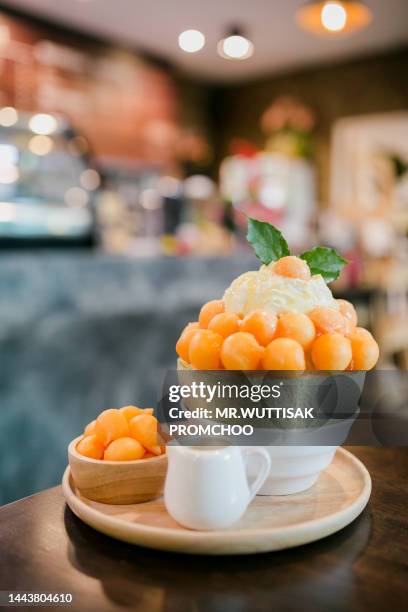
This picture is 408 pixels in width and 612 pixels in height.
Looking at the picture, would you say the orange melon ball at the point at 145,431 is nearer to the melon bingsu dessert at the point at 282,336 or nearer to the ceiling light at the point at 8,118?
the melon bingsu dessert at the point at 282,336

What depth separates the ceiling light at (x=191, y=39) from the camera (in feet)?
16.4

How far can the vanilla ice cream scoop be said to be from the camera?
0.79 m

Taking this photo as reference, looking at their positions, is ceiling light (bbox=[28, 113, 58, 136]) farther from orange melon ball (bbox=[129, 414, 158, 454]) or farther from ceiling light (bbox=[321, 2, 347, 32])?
orange melon ball (bbox=[129, 414, 158, 454])

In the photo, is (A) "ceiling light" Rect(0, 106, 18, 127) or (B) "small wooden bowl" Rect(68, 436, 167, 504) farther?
(A) "ceiling light" Rect(0, 106, 18, 127)

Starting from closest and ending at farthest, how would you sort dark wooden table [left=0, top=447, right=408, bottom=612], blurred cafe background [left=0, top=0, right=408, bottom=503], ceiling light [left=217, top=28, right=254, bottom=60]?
dark wooden table [left=0, top=447, right=408, bottom=612] < blurred cafe background [left=0, top=0, right=408, bottom=503] < ceiling light [left=217, top=28, right=254, bottom=60]

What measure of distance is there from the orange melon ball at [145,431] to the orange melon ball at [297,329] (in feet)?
0.68

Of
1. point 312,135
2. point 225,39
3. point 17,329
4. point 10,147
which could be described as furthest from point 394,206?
point 17,329

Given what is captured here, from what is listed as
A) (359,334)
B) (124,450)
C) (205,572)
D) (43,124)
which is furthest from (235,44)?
(205,572)

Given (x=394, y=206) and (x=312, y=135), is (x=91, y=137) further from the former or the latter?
(x=394, y=206)

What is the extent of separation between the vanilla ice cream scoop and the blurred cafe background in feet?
4.21

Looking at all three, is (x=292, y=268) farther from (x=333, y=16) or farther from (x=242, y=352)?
(x=333, y=16)

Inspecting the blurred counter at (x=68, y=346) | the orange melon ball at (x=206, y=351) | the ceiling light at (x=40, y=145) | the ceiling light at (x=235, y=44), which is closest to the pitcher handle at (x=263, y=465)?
the orange melon ball at (x=206, y=351)

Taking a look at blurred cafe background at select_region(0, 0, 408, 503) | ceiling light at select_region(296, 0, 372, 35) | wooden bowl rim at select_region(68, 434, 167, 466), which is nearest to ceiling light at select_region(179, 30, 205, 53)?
blurred cafe background at select_region(0, 0, 408, 503)

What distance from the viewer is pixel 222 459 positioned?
0.67m
